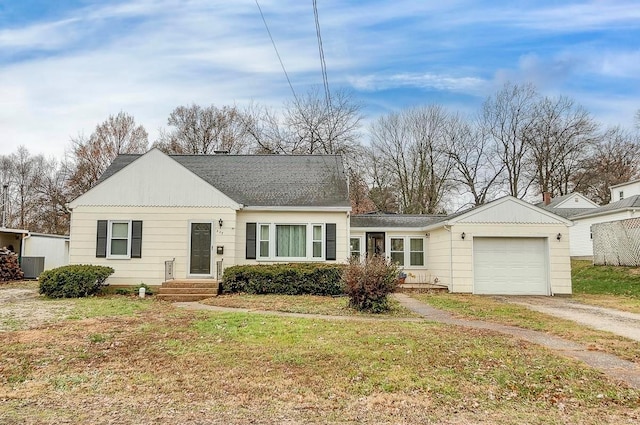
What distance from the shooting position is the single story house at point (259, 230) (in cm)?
1527

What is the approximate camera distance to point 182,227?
15320 millimetres

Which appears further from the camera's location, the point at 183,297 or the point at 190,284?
the point at 190,284

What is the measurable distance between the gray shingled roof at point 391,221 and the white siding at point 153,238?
6.13 meters

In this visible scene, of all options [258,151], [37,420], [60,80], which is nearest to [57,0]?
[60,80]

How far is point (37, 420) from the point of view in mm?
4086

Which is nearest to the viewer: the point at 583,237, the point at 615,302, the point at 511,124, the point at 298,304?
the point at 298,304

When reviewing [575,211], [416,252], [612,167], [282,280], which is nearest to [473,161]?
[575,211]

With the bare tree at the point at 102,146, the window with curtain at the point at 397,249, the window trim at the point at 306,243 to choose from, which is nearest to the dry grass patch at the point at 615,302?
the window with curtain at the point at 397,249

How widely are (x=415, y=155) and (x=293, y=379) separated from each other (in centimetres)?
2959

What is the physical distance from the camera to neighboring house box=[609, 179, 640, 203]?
3270 centimetres

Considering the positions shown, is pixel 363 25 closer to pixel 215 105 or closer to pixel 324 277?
pixel 324 277

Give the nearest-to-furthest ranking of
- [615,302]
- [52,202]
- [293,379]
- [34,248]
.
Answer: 1. [293,379]
2. [615,302]
3. [34,248]
4. [52,202]

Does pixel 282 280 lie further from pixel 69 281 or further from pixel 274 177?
pixel 69 281

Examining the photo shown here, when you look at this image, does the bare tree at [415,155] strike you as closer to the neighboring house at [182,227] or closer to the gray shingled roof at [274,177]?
the gray shingled roof at [274,177]
